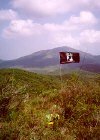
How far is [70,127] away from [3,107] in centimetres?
141

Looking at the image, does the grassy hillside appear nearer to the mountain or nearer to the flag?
the flag

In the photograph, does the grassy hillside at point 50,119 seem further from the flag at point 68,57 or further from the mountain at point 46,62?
the mountain at point 46,62

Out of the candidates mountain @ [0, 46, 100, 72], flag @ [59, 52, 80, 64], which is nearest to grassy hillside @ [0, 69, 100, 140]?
flag @ [59, 52, 80, 64]

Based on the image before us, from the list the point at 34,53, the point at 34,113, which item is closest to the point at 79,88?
the point at 34,113

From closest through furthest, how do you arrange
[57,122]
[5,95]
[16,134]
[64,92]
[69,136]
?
1. [16,134]
2. [69,136]
3. [57,122]
4. [5,95]
5. [64,92]

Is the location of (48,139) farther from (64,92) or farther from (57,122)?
(64,92)

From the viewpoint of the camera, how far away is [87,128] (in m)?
2.25

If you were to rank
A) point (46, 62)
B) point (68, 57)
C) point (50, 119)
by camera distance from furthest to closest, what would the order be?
1. point (46, 62)
2. point (68, 57)
3. point (50, 119)

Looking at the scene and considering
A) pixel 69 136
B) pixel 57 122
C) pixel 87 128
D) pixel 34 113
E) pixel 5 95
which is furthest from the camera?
pixel 34 113

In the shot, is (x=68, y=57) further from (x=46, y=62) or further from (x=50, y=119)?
(x=46, y=62)

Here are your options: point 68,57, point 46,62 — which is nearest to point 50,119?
point 68,57

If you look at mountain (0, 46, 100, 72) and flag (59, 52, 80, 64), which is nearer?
flag (59, 52, 80, 64)

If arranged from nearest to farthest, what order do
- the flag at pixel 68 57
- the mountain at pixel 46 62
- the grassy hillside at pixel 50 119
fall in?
the grassy hillside at pixel 50 119
the flag at pixel 68 57
the mountain at pixel 46 62

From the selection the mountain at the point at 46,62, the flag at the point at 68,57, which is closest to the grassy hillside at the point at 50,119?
the flag at the point at 68,57
